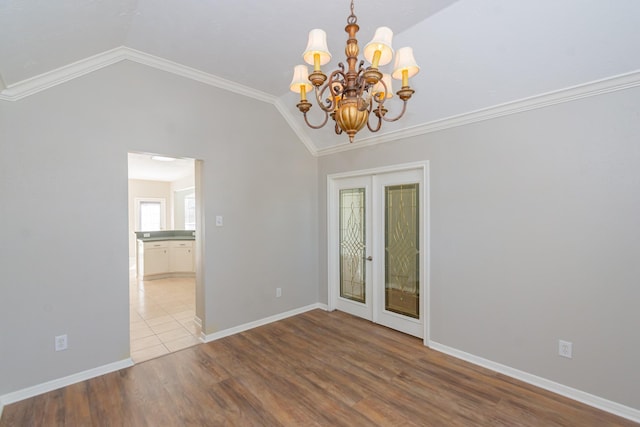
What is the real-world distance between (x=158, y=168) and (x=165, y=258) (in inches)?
90.2

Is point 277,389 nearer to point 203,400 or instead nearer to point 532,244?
point 203,400

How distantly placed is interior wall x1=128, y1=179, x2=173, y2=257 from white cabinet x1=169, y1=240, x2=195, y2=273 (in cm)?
299

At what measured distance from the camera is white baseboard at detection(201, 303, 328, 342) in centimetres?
345

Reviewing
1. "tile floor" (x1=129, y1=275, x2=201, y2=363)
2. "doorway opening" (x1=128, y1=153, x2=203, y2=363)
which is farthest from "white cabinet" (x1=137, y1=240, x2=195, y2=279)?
"tile floor" (x1=129, y1=275, x2=201, y2=363)

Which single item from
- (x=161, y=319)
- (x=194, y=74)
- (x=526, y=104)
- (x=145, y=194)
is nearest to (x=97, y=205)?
(x=194, y=74)

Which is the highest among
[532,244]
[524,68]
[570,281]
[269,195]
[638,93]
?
[524,68]

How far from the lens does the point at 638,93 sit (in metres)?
2.07

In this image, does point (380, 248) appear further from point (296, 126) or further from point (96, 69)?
point (96, 69)

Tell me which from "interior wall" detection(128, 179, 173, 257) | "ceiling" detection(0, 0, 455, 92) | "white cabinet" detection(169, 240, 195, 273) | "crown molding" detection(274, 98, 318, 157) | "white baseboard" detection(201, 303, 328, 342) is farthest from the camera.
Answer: "interior wall" detection(128, 179, 173, 257)

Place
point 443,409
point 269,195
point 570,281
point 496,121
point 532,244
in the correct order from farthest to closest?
point 269,195 < point 496,121 < point 532,244 < point 570,281 < point 443,409

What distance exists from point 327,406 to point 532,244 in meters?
2.26

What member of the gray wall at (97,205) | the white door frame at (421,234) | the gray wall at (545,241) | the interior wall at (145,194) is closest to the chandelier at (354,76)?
the gray wall at (545,241)

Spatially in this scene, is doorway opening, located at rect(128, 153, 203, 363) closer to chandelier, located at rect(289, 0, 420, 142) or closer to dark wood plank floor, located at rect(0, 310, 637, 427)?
dark wood plank floor, located at rect(0, 310, 637, 427)

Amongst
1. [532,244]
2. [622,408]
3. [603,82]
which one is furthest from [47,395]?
[603,82]
